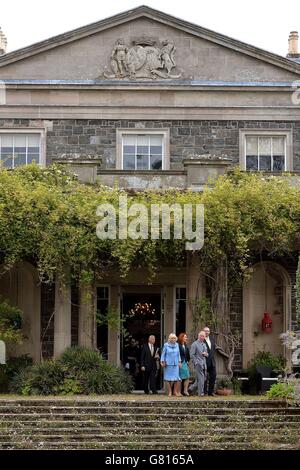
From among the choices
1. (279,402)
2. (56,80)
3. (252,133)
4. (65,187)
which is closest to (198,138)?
(252,133)

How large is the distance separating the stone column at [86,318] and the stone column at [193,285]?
2318mm

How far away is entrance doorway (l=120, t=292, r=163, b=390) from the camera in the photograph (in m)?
31.2

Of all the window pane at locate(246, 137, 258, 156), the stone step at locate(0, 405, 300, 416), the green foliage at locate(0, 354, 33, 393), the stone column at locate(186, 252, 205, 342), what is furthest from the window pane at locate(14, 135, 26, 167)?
the stone step at locate(0, 405, 300, 416)

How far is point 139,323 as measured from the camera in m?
31.4

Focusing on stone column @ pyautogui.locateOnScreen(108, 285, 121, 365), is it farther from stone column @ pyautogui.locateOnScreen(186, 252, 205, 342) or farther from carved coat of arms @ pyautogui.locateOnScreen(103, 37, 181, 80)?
carved coat of arms @ pyautogui.locateOnScreen(103, 37, 181, 80)

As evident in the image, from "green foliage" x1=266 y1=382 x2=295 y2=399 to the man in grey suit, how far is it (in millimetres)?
2457

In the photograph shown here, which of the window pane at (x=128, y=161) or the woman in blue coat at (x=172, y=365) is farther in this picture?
the window pane at (x=128, y=161)

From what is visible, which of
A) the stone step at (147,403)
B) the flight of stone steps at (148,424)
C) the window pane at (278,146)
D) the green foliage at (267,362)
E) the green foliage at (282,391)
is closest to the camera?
the flight of stone steps at (148,424)

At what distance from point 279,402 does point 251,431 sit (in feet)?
5.08

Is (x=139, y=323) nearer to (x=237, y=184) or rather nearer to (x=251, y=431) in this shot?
(x=237, y=184)

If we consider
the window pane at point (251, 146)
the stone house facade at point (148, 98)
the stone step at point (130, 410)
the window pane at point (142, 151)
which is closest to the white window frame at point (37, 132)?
the stone house facade at point (148, 98)

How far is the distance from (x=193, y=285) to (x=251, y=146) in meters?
6.42

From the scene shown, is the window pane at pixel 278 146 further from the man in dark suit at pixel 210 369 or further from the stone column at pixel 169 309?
the man in dark suit at pixel 210 369

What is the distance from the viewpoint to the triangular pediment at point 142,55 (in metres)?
32.8
